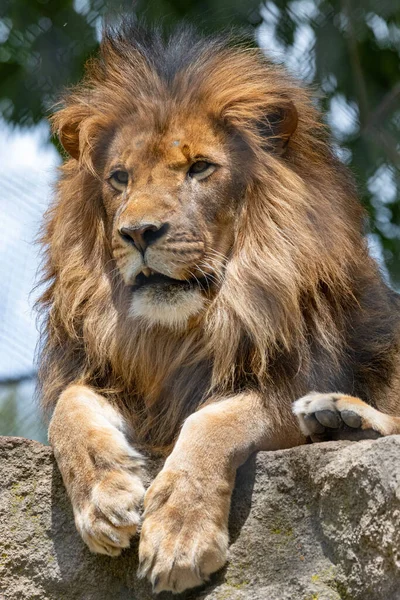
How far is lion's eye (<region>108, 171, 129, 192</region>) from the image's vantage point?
2.87m

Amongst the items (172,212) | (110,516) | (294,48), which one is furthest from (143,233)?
(110,516)

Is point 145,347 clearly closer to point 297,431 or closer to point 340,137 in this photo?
point 297,431

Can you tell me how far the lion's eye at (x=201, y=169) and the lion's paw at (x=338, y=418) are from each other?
628mm

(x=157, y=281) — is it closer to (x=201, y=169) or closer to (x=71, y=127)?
(x=201, y=169)

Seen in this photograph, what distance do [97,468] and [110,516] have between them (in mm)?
152

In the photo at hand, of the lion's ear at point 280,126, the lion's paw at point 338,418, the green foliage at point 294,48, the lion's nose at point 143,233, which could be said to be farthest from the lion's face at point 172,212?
the lion's paw at point 338,418

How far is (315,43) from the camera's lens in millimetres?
2436

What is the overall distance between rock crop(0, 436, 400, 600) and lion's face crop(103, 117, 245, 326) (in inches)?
18.0

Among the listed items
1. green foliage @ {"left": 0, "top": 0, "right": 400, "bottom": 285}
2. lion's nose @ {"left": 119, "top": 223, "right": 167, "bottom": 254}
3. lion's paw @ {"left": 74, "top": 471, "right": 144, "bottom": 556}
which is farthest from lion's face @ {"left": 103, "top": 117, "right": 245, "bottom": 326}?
lion's paw @ {"left": 74, "top": 471, "right": 144, "bottom": 556}

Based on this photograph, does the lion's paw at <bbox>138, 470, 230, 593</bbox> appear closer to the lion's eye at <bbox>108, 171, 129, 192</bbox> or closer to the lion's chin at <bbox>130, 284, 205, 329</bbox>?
the lion's chin at <bbox>130, 284, 205, 329</bbox>

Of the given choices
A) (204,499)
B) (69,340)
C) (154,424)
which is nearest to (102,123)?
(69,340)

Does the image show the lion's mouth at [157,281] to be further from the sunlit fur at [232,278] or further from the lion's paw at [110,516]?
the lion's paw at [110,516]

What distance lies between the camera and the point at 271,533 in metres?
2.35

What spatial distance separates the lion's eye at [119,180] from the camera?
9.43 feet
